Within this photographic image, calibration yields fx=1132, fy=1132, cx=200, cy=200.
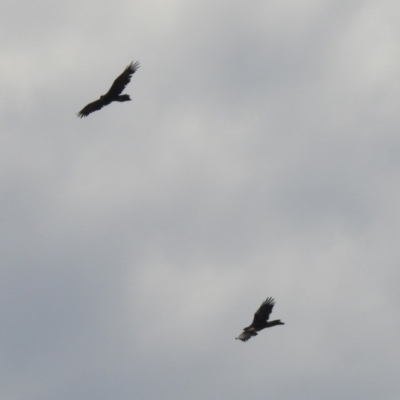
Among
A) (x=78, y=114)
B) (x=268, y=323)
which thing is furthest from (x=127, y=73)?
(x=268, y=323)

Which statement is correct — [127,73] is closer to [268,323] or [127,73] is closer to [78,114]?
[78,114]

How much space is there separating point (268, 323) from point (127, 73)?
49.4 feet

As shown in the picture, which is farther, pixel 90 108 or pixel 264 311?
pixel 90 108

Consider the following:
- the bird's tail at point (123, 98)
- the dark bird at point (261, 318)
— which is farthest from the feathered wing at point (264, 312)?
the bird's tail at point (123, 98)

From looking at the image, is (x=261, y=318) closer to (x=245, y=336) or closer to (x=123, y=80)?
(x=245, y=336)

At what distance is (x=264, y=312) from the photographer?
2146 inches

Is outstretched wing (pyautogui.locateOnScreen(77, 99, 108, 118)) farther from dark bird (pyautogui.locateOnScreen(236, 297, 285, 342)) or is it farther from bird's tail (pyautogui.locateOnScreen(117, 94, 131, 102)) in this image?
dark bird (pyautogui.locateOnScreen(236, 297, 285, 342))

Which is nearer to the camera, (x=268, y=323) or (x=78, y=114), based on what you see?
(x=268, y=323)

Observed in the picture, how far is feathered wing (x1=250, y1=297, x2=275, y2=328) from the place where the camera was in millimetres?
54500

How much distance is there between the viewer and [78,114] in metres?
62.2

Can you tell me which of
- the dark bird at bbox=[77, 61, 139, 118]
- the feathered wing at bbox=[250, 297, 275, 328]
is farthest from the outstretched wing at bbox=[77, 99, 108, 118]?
the feathered wing at bbox=[250, 297, 275, 328]

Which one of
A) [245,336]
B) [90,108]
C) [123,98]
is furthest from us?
[90,108]

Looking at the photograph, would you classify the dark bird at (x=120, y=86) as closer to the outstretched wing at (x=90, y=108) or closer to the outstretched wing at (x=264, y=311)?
the outstretched wing at (x=90, y=108)

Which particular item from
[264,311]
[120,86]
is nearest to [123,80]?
[120,86]
